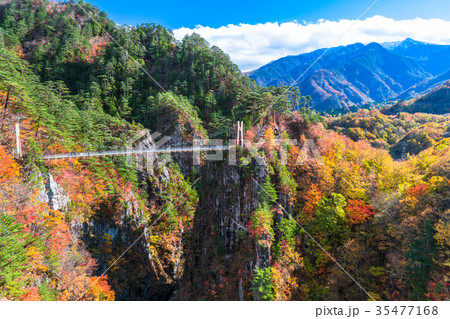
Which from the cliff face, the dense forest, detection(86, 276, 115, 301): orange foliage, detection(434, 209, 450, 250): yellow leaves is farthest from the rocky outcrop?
detection(434, 209, 450, 250): yellow leaves

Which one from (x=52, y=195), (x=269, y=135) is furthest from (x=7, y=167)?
(x=269, y=135)

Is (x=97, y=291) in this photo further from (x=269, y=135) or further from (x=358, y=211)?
(x=358, y=211)

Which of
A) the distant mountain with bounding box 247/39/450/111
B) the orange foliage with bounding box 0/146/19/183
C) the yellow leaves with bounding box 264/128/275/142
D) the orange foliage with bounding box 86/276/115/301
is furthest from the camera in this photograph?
the distant mountain with bounding box 247/39/450/111

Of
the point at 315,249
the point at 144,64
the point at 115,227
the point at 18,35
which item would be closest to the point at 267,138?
the point at 315,249

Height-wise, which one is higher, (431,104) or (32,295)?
(431,104)

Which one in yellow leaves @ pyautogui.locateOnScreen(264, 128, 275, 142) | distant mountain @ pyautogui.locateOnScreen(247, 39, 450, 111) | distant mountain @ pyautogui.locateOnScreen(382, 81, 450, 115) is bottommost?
A: yellow leaves @ pyautogui.locateOnScreen(264, 128, 275, 142)

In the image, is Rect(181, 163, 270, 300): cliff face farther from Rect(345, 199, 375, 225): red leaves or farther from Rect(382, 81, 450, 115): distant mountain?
Rect(382, 81, 450, 115): distant mountain

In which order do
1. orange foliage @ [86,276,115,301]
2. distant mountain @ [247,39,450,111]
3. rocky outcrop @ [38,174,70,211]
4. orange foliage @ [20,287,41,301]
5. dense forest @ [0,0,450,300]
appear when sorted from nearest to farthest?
1. orange foliage @ [20,287,41,301]
2. dense forest @ [0,0,450,300]
3. rocky outcrop @ [38,174,70,211]
4. orange foliage @ [86,276,115,301]
5. distant mountain @ [247,39,450,111]
